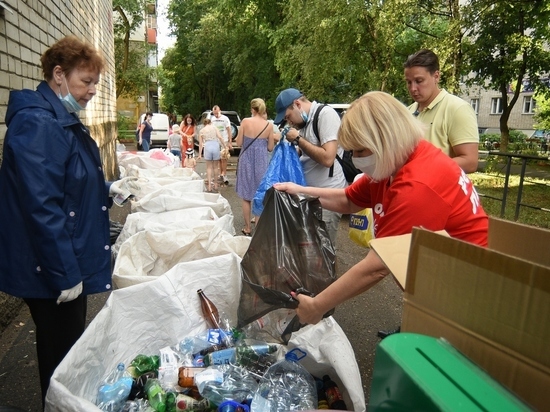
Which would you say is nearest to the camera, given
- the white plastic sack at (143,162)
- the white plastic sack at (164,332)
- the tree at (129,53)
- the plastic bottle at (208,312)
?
the white plastic sack at (164,332)

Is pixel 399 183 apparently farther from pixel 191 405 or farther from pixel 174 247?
pixel 174 247

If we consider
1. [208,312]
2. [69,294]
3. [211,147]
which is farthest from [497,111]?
[69,294]

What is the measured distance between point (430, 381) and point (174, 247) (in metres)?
2.54

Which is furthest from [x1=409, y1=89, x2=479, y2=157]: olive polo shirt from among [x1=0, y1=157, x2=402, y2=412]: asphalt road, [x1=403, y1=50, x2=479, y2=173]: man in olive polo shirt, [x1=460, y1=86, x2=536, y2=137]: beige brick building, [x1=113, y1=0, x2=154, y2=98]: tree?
[x1=460, y1=86, x2=536, y2=137]: beige brick building

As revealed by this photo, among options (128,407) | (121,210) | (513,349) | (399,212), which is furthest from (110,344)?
(121,210)

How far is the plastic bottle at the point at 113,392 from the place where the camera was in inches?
79.7

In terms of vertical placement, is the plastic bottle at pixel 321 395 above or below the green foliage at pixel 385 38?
below

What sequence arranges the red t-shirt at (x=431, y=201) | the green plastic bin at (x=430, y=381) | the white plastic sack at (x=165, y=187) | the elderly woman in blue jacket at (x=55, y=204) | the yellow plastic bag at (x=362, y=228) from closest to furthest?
the green plastic bin at (x=430, y=381) < the red t-shirt at (x=431, y=201) < the elderly woman in blue jacket at (x=55, y=204) < the yellow plastic bag at (x=362, y=228) < the white plastic sack at (x=165, y=187)

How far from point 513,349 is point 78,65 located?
2022mm

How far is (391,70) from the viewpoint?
12.6 meters

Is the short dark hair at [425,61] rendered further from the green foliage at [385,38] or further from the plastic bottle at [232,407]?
the green foliage at [385,38]

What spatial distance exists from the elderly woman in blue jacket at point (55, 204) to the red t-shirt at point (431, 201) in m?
1.29

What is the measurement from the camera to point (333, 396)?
84.5 inches

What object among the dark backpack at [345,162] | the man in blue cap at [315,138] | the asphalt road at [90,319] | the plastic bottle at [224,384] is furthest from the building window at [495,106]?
the plastic bottle at [224,384]
